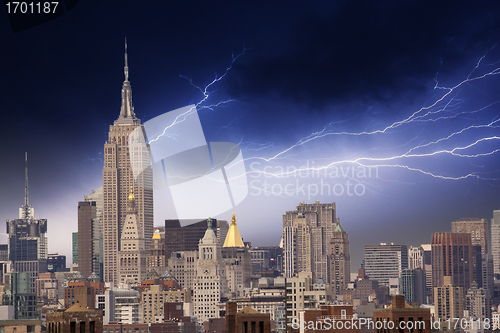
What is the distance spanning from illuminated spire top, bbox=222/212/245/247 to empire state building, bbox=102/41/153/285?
10393 mm

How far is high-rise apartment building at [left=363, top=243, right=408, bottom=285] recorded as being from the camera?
10444 cm

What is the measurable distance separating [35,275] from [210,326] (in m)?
42.7

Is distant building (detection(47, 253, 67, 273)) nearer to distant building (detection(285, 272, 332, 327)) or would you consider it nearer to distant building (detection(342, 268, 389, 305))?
distant building (detection(342, 268, 389, 305))

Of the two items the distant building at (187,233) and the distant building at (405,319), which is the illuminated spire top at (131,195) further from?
the distant building at (405,319)

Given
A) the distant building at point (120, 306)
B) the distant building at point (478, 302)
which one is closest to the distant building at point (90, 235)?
the distant building at point (120, 306)

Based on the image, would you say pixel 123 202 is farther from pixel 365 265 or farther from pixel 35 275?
pixel 365 265

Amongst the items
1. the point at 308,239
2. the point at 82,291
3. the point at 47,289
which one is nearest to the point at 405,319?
the point at 82,291

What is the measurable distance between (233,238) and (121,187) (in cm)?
1719

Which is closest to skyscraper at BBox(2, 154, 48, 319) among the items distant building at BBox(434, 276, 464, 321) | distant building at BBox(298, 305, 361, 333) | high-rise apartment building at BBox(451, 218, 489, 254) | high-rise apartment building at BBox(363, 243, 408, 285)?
high-rise apartment building at BBox(363, 243, 408, 285)

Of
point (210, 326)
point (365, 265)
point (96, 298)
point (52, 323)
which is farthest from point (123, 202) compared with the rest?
point (52, 323)

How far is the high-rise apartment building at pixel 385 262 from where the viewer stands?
10444cm

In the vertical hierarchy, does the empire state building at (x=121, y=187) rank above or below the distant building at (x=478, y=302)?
above

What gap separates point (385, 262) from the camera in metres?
114

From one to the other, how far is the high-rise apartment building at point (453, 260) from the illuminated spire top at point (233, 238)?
21.0 metres
